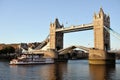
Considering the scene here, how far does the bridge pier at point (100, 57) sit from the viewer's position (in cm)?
5194

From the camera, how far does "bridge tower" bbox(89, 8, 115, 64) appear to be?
52.4 meters

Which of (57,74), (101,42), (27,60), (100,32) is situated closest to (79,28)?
(100,32)

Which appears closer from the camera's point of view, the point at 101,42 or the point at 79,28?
the point at 101,42

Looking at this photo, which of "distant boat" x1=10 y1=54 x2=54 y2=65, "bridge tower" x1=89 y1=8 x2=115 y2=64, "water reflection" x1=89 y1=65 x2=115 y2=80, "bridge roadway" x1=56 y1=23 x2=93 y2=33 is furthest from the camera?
"bridge roadway" x1=56 y1=23 x2=93 y2=33

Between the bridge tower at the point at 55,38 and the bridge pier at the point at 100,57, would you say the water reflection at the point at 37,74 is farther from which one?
the bridge tower at the point at 55,38

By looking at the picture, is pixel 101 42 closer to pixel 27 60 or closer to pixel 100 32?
pixel 100 32

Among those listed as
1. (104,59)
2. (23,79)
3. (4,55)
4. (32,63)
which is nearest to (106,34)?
(104,59)

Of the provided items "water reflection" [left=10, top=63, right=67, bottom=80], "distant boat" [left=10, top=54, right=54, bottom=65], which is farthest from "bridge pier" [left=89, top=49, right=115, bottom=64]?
"water reflection" [left=10, top=63, right=67, bottom=80]

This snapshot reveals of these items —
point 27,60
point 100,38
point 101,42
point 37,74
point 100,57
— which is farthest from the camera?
point 100,38

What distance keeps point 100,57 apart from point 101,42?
485cm

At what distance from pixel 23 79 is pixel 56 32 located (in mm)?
48395

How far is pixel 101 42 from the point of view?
56000 millimetres

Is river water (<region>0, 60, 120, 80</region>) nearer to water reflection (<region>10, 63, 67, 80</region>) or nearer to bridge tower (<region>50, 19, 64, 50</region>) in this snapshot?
water reflection (<region>10, 63, 67, 80</region>)

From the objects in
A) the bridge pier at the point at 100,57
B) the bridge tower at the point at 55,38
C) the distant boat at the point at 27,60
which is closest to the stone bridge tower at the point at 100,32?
the bridge pier at the point at 100,57
